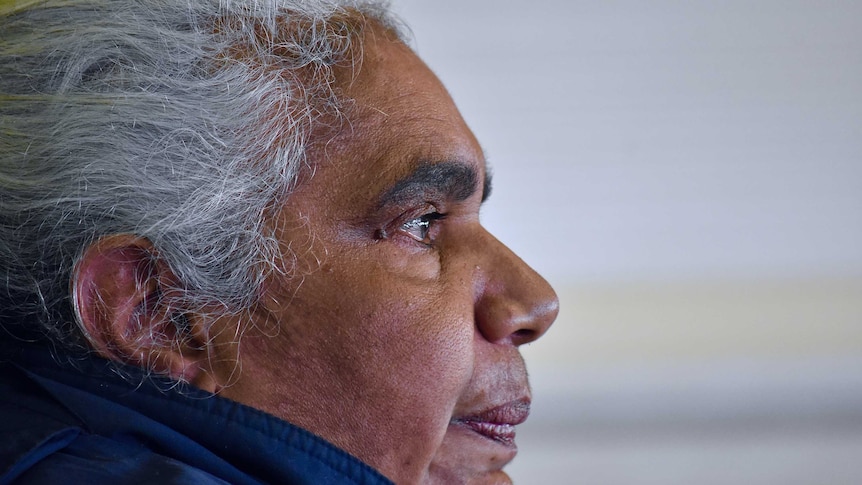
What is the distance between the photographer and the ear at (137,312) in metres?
0.97

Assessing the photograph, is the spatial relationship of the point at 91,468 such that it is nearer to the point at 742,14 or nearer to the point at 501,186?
the point at 501,186

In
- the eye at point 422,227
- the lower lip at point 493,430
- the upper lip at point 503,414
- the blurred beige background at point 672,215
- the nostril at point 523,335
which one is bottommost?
the lower lip at point 493,430

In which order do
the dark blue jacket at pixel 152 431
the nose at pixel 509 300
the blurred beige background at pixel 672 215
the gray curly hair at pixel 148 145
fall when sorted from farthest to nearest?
the blurred beige background at pixel 672 215 → the nose at pixel 509 300 → the gray curly hair at pixel 148 145 → the dark blue jacket at pixel 152 431

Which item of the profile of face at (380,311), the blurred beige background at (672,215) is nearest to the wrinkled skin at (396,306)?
the profile of face at (380,311)

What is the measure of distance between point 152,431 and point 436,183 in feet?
1.44

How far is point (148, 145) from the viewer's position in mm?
992

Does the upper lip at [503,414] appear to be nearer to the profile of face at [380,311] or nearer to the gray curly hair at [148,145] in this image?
the profile of face at [380,311]

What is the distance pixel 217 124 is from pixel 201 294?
0.20 m

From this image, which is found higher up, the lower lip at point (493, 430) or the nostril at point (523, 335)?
the nostril at point (523, 335)

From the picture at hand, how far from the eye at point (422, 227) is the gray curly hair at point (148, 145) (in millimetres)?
151

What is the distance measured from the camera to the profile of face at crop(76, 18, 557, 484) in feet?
3.23

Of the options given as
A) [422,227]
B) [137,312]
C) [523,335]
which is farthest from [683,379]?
[137,312]

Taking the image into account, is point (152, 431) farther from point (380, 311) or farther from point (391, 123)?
point (391, 123)

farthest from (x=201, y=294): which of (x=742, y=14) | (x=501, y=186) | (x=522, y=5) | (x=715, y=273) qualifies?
(x=742, y=14)
